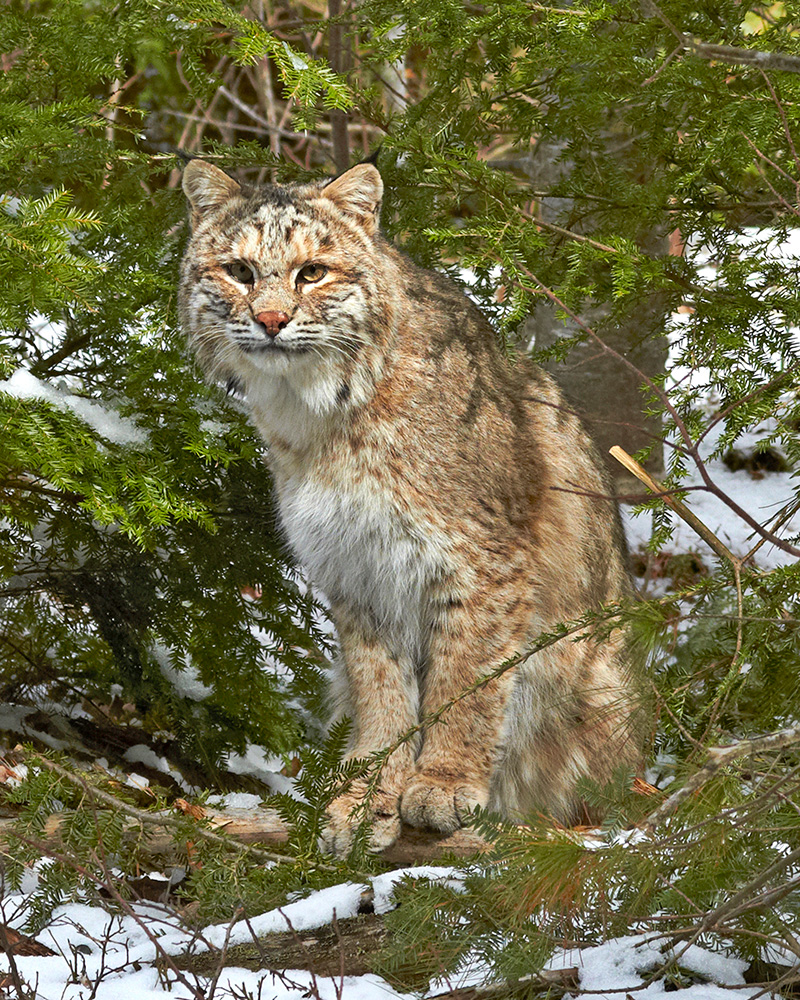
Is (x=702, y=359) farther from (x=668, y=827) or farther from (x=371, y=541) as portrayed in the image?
(x=668, y=827)

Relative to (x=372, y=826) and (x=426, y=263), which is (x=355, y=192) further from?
(x=372, y=826)

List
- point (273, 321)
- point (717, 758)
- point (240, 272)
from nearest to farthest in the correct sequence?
point (717, 758), point (273, 321), point (240, 272)

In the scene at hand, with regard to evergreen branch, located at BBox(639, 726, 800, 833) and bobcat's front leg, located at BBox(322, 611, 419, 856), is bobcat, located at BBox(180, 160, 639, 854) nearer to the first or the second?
bobcat's front leg, located at BBox(322, 611, 419, 856)

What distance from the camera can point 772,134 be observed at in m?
3.74

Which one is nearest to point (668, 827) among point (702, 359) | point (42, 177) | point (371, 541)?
point (371, 541)

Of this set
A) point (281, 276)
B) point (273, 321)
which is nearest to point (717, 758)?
point (273, 321)

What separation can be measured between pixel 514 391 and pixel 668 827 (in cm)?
224

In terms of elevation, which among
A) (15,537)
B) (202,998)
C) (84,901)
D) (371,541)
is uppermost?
(15,537)

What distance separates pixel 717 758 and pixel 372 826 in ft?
5.79

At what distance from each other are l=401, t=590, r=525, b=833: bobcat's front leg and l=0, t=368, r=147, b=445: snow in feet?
4.62

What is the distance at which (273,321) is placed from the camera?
360cm

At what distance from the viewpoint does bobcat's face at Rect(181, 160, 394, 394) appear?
12.1 feet

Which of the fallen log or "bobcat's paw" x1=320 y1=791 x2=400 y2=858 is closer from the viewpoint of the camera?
the fallen log

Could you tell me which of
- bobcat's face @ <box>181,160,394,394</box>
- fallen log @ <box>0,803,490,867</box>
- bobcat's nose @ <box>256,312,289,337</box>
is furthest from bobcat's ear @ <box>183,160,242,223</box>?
fallen log @ <box>0,803,490,867</box>
